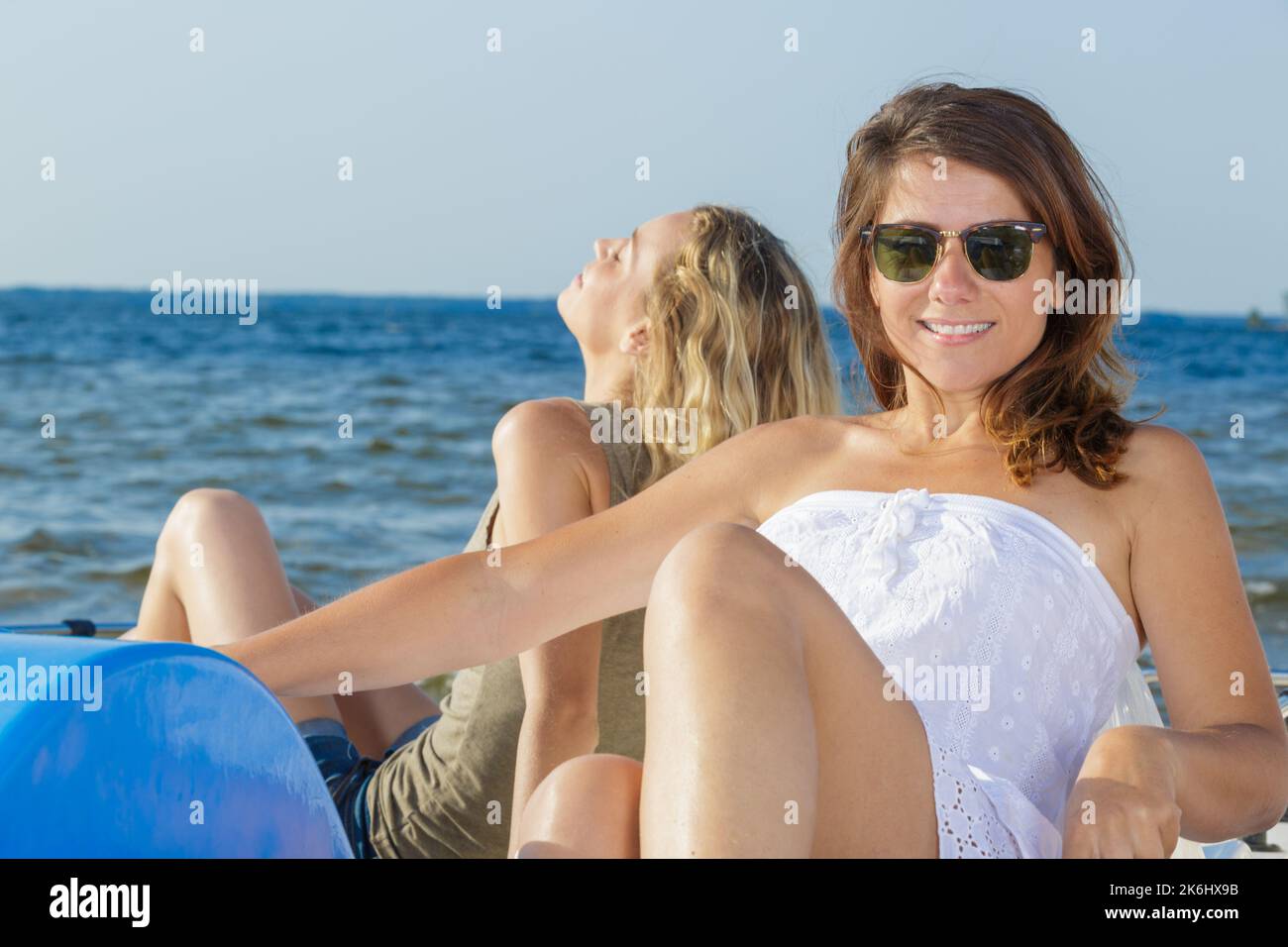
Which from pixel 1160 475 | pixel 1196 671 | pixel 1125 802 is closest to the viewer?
pixel 1125 802

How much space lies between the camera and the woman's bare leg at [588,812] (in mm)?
1684

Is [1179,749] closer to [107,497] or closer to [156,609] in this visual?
[156,609]

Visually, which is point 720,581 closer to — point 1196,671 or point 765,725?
point 765,725

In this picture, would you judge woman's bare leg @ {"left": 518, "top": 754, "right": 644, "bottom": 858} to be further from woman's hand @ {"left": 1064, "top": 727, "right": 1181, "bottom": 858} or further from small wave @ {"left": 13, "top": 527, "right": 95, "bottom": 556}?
small wave @ {"left": 13, "top": 527, "right": 95, "bottom": 556}

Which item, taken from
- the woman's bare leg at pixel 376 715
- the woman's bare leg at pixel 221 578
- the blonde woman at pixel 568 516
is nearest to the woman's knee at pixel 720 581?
the blonde woman at pixel 568 516

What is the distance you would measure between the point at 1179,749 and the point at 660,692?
606 millimetres

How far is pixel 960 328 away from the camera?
7.25 ft

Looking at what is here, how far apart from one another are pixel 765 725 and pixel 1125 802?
1.33 feet

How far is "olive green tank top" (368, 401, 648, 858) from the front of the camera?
2.85 m

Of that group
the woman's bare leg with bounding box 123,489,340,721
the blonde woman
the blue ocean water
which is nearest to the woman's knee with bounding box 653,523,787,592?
the blue ocean water

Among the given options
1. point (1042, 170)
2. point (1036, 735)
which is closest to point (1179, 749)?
point (1036, 735)

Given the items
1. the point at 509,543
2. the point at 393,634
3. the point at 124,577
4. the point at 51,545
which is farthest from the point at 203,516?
the point at 51,545

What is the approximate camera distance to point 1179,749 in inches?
66.2

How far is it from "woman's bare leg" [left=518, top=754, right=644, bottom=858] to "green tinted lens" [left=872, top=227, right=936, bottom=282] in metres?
0.89
